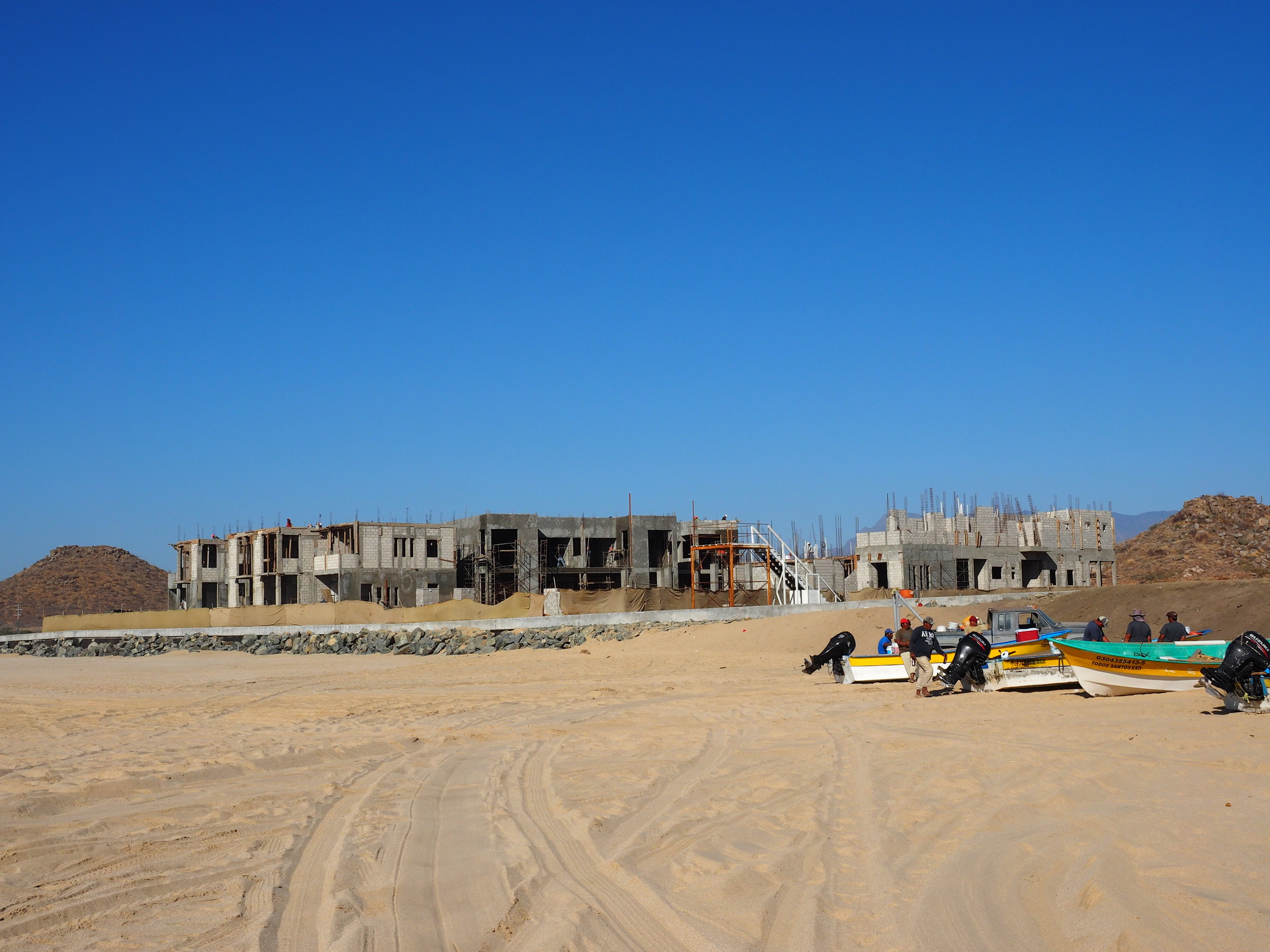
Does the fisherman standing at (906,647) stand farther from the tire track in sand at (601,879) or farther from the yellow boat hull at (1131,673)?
the tire track in sand at (601,879)

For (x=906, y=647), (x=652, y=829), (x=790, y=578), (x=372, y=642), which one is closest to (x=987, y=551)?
(x=790, y=578)

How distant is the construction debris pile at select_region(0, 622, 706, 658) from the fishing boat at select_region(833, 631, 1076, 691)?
16138 mm

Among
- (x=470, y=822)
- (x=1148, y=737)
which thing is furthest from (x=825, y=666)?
(x=470, y=822)

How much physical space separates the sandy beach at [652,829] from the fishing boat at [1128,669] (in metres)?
0.38

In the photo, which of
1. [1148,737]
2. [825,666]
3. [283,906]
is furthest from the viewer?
[825,666]

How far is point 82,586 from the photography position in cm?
13350

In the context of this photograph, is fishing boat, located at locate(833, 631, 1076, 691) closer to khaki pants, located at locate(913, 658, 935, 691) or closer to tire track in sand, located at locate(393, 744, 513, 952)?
khaki pants, located at locate(913, 658, 935, 691)

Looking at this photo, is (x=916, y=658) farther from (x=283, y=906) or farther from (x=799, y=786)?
(x=283, y=906)

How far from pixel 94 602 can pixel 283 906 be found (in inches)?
5420

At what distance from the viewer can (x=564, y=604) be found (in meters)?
42.9

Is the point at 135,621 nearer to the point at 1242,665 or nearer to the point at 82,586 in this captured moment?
the point at 1242,665

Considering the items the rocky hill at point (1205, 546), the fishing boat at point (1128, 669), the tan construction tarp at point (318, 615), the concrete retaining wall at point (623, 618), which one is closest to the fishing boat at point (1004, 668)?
the fishing boat at point (1128, 669)

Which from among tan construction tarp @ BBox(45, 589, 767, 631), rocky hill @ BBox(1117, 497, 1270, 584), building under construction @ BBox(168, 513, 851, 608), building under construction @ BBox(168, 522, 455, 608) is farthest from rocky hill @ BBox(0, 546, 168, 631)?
rocky hill @ BBox(1117, 497, 1270, 584)

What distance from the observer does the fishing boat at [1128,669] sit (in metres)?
16.3
